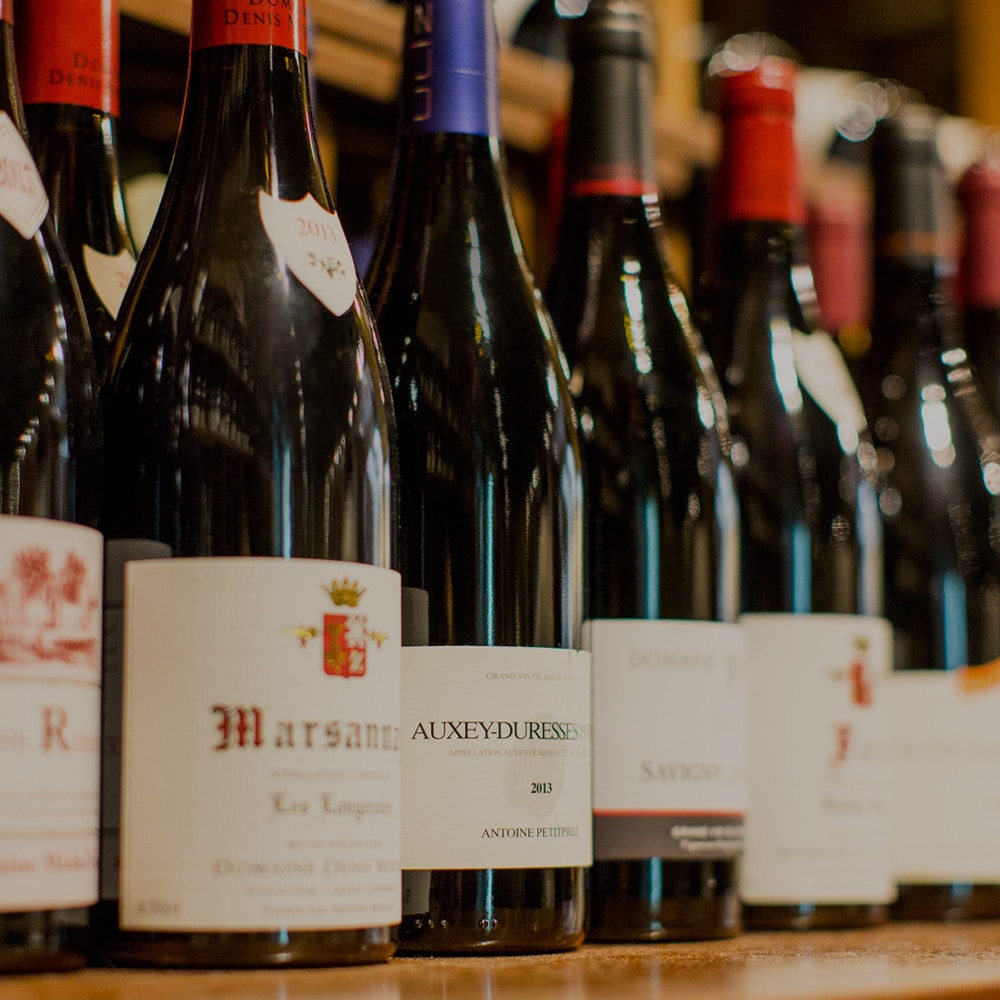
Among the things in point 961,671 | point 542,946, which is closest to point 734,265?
point 961,671

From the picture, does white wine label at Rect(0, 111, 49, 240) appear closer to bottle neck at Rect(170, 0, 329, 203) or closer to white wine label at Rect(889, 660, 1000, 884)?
bottle neck at Rect(170, 0, 329, 203)

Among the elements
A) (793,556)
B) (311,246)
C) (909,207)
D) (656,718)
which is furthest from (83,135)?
(909,207)

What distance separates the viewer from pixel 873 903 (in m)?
0.98

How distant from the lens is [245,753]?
2.00 ft

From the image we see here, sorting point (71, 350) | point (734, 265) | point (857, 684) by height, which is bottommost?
point (857, 684)

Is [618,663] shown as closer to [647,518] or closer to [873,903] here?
[647,518]

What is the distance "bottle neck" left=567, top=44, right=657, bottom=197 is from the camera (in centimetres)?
91

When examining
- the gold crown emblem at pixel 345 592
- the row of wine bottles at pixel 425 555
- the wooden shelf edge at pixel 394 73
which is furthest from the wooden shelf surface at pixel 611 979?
the wooden shelf edge at pixel 394 73

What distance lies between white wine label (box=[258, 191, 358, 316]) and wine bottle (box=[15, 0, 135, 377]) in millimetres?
103

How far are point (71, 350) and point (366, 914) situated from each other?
0.24m

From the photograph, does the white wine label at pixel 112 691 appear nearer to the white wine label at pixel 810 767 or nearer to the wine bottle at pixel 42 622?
the wine bottle at pixel 42 622

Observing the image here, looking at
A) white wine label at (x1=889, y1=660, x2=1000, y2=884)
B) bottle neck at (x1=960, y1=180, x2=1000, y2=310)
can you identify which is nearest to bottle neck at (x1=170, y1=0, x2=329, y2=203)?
white wine label at (x1=889, y1=660, x2=1000, y2=884)

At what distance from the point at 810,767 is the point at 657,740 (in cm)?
18

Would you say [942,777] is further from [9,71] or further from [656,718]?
[9,71]
